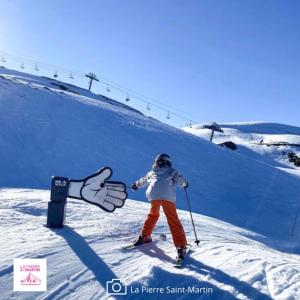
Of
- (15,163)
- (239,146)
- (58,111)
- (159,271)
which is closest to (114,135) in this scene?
(58,111)

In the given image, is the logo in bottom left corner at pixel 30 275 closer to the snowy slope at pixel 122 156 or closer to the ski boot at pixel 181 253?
the ski boot at pixel 181 253

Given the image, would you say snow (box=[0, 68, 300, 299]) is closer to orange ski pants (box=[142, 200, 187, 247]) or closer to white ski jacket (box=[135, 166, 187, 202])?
orange ski pants (box=[142, 200, 187, 247])

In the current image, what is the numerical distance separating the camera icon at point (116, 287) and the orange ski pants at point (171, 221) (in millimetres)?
1500

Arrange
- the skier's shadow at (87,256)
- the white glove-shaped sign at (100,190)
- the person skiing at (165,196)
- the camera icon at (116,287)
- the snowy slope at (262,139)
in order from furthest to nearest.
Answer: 1. the snowy slope at (262,139)
2. the white glove-shaped sign at (100,190)
3. the person skiing at (165,196)
4. the skier's shadow at (87,256)
5. the camera icon at (116,287)

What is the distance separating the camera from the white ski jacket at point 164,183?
7.43 meters

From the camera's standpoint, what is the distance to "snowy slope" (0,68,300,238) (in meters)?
19.0

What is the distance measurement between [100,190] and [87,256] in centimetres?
213

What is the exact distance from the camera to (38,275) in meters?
5.91

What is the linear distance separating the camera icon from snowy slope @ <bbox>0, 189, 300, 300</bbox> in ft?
0.21

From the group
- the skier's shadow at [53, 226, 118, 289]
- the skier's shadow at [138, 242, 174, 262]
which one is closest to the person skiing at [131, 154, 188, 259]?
the skier's shadow at [138, 242, 174, 262]

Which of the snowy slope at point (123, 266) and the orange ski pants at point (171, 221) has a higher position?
the orange ski pants at point (171, 221)

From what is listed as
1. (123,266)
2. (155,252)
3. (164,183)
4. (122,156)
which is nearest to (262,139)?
(122,156)

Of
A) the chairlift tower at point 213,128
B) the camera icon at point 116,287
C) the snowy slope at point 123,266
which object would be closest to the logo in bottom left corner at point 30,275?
the snowy slope at point 123,266

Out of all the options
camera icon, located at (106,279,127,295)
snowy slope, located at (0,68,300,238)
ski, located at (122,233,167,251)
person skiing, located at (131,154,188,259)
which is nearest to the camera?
camera icon, located at (106,279,127,295)
